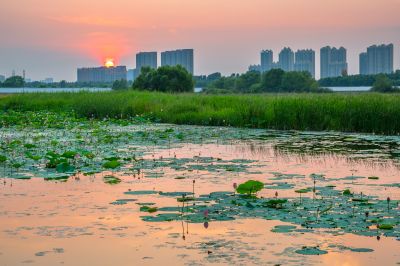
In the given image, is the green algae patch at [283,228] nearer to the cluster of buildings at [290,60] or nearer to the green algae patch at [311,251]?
the green algae patch at [311,251]

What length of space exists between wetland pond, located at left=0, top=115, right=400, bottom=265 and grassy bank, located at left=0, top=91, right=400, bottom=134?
12.0 ft

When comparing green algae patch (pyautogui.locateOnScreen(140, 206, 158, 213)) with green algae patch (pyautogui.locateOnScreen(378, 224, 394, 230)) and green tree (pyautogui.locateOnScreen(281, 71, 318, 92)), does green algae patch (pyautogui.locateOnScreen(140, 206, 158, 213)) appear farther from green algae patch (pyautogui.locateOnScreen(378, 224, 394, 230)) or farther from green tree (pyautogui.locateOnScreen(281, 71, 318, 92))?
green tree (pyautogui.locateOnScreen(281, 71, 318, 92))

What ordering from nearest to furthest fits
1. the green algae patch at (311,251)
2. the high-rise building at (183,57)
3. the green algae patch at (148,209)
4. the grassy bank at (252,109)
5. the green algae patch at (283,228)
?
the green algae patch at (311,251)
the green algae patch at (283,228)
the green algae patch at (148,209)
the grassy bank at (252,109)
the high-rise building at (183,57)

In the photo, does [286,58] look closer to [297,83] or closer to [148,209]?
[297,83]

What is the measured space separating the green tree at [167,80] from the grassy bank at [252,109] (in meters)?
13.7

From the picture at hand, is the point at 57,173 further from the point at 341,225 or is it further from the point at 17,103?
the point at 17,103

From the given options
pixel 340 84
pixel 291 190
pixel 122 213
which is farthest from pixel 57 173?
pixel 340 84

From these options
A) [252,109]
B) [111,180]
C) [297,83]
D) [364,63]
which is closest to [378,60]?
[364,63]

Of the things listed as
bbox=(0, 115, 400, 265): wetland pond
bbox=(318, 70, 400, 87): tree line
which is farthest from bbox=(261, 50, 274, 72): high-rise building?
bbox=(0, 115, 400, 265): wetland pond

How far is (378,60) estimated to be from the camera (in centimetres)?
9644

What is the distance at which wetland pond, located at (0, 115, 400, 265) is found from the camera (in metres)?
4.95

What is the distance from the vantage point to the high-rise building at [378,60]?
94250 millimetres

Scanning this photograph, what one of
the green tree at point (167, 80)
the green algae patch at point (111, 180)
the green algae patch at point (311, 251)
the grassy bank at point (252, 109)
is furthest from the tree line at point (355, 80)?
the green algae patch at point (311, 251)

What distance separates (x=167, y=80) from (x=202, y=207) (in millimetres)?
35376
